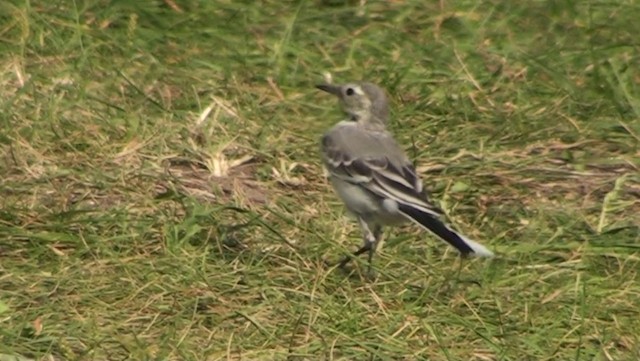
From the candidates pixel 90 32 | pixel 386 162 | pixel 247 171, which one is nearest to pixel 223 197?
pixel 247 171

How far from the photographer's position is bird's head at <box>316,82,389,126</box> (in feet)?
27.7

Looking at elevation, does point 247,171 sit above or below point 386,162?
below

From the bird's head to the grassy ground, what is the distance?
0.44 meters

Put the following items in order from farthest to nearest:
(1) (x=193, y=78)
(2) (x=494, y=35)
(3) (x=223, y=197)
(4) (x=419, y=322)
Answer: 1. (2) (x=494, y=35)
2. (1) (x=193, y=78)
3. (3) (x=223, y=197)
4. (4) (x=419, y=322)

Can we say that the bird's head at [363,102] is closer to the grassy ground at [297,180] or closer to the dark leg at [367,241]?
the grassy ground at [297,180]

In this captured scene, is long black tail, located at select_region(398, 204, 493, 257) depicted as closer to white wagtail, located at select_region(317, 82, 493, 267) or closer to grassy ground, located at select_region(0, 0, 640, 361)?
white wagtail, located at select_region(317, 82, 493, 267)

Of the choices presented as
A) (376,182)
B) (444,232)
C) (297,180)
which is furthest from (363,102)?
(444,232)

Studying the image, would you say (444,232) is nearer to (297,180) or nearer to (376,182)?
(376,182)

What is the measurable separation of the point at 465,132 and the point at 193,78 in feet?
5.24

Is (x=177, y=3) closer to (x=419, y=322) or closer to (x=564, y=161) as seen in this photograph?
(x=564, y=161)

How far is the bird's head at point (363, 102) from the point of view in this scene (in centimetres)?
845

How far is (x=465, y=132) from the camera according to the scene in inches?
370

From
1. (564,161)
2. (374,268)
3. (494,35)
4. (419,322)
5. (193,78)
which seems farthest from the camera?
(494,35)

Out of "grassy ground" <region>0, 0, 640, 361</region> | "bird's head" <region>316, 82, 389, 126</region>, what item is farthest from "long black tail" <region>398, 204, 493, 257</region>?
"bird's head" <region>316, 82, 389, 126</region>
